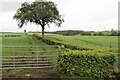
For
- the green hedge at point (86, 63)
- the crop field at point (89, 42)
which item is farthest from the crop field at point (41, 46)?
the green hedge at point (86, 63)

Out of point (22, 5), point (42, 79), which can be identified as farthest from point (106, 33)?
point (42, 79)

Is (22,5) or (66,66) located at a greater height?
(22,5)

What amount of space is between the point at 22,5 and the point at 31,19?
10.4 feet

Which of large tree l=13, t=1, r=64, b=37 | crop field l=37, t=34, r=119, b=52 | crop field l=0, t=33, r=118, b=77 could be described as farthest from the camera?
large tree l=13, t=1, r=64, b=37

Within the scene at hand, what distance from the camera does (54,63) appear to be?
690 inches

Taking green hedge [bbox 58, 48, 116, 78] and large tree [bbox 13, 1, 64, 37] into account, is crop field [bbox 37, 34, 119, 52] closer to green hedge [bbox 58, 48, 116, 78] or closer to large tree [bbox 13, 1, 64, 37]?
large tree [bbox 13, 1, 64, 37]

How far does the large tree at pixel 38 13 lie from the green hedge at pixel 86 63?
120 ft

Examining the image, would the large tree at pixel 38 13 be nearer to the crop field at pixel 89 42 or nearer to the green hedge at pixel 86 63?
the crop field at pixel 89 42

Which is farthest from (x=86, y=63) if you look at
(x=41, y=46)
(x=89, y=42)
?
(x=89, y=42)

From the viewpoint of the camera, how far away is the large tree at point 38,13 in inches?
2005

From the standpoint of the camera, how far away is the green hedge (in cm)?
1438

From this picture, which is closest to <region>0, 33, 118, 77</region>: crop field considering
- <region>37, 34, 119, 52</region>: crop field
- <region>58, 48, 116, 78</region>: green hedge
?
<region>37, 34, 119, 52</region>: crop field

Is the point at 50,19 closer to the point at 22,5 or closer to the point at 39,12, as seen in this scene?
the point at 39,12

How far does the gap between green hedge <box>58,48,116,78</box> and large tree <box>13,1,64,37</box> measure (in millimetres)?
36487
